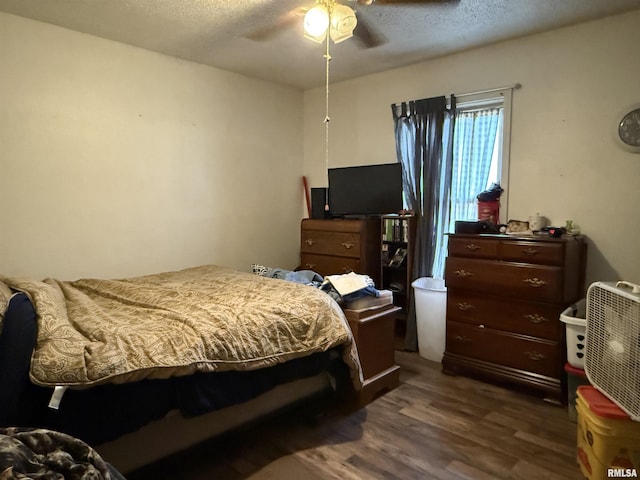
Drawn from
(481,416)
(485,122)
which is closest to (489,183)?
(485,122)

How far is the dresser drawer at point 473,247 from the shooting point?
8.87ft

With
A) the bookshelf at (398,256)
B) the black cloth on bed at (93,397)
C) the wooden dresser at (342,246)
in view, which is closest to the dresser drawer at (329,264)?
the wooden dresser at (342,246)

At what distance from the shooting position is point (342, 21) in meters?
2.07

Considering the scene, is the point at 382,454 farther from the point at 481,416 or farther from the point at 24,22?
the point at 24,22

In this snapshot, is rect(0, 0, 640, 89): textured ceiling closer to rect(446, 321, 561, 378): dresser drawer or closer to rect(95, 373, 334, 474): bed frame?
rect(446, 321, 561, 378): dresser drawer

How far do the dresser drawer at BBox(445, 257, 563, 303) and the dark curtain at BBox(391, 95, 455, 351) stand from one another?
1.73 ft

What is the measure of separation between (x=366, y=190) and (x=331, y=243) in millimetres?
556

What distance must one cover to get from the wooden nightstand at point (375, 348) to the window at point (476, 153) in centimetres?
106

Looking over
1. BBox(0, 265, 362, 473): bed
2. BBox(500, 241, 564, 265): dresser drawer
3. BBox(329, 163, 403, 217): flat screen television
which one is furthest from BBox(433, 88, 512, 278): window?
BBox(0, 265, 362, 473): bed

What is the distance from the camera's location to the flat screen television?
3.41m

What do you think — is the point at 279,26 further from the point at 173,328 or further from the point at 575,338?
the point at 575,338

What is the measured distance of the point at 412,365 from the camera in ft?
10.1

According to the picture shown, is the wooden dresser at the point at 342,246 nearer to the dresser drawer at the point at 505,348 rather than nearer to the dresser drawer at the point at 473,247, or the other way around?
the dresser drawer at the point at 473,247

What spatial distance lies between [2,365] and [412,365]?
254 centimetres
